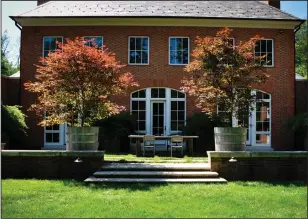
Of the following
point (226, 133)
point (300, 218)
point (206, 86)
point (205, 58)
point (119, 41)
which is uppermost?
point (119, 41)

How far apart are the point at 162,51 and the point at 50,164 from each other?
9258mm

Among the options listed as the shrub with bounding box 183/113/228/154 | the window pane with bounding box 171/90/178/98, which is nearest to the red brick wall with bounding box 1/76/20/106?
the window pane with bounding box 171/90/178/98

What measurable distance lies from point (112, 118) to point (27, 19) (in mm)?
6193

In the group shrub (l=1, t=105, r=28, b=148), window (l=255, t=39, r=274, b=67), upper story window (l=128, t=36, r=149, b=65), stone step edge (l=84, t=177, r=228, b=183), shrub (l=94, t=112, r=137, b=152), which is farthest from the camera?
window (l=255, t=39, r=274, b=67)

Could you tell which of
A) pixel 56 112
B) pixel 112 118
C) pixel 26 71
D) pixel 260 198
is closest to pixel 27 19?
pixel 26 71

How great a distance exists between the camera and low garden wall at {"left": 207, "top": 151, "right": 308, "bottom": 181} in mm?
9344

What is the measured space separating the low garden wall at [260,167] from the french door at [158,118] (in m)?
7.63

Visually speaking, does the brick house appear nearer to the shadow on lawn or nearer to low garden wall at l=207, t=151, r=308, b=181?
low garden wall at l=207, t=151, r=308, b=181

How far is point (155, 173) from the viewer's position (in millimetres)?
8953

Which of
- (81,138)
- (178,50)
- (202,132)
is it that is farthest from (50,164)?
(178,50)

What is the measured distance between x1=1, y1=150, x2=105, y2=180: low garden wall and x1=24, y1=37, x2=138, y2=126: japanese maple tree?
1149 mm

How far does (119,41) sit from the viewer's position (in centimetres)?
1705

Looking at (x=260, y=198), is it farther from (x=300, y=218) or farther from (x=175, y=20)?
(x=175, y=20)

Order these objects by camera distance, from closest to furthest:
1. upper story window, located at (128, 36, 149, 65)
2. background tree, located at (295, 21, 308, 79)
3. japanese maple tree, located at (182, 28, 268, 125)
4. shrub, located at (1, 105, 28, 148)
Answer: japanese maple tree, located at (182, 28, 268, 125)
shrub, located at (1, 105, 28, 148)
upper story window, located at (128, 36, 149, 65)
background tree, located at (295, 21, 308, 79)
